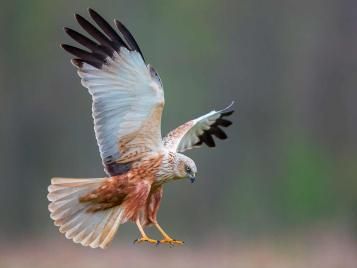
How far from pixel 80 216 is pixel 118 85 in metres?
1.08

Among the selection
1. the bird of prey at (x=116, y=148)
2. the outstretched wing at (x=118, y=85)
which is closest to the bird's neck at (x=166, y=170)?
the bird of prey at (x=116, y=148)

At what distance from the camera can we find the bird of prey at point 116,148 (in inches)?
376

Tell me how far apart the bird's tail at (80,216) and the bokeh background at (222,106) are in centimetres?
856

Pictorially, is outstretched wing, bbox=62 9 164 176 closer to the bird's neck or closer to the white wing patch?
the white wing patch

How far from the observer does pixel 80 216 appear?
9.77 metres

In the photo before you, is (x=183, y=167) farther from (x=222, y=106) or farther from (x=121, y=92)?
(x=222, y=106)

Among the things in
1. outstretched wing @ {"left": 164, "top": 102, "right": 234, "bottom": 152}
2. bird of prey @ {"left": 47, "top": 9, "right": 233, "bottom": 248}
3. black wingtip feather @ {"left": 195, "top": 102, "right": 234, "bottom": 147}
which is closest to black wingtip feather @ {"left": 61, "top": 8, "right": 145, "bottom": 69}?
bird of prey @ {"left": 47, "top": 9, "right": 233, "bottom": 248}

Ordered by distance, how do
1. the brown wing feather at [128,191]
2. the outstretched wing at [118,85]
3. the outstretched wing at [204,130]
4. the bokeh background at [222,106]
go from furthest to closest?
the bokeh background at [222,106], the outstretched wing at [204,130], the brown wing feather at [128,191], the outstretched wing at [118,85]

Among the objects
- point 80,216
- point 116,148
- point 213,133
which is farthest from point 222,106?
point 80,216

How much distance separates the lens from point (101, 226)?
31.9 feet

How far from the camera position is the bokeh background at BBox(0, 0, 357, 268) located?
2166 cm

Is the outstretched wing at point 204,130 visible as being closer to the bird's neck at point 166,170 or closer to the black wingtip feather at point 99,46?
the bird's neck at point 166,170

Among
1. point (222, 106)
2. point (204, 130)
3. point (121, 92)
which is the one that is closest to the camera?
point (121, 92)

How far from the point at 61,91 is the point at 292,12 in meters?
6.57
